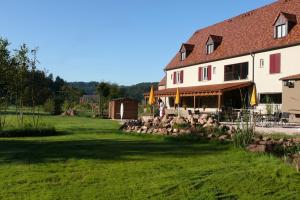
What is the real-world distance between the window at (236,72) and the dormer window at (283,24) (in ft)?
11.6

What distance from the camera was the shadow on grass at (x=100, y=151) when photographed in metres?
10.3

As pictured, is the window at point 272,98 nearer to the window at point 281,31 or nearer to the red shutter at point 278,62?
the red shutter at point 278,62

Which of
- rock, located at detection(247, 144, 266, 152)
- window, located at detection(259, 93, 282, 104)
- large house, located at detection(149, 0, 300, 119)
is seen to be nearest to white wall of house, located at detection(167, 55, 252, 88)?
large house, located at detection(149, 0, 300, 119)

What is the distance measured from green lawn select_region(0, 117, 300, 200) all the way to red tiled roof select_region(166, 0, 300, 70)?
69.6 feet

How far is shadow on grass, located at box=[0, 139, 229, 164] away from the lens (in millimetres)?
10273

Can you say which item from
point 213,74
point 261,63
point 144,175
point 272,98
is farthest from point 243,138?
point 213,74

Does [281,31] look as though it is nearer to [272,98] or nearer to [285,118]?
[272,98]

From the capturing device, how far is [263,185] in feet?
25.1

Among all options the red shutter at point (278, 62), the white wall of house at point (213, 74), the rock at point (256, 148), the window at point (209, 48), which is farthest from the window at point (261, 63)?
the rock at point (256, 148)

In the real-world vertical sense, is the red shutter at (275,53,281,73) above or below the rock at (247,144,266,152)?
above

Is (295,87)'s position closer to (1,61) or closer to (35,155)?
(1,61)

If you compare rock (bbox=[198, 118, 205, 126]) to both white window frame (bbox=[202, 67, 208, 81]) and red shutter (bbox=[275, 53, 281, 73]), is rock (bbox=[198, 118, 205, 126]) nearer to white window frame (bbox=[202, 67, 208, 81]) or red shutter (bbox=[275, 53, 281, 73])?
red shutter (bbox=[275, 53, 281, 73])

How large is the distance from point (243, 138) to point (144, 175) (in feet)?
15.1

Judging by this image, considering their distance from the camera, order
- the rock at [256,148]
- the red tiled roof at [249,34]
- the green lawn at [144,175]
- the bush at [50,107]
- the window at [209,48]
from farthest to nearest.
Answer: the bush at [50,107] → the window at [209,48] → the red tiled roof at [249,34] → the rock at [256,148] → the green lawn at [144,175]
